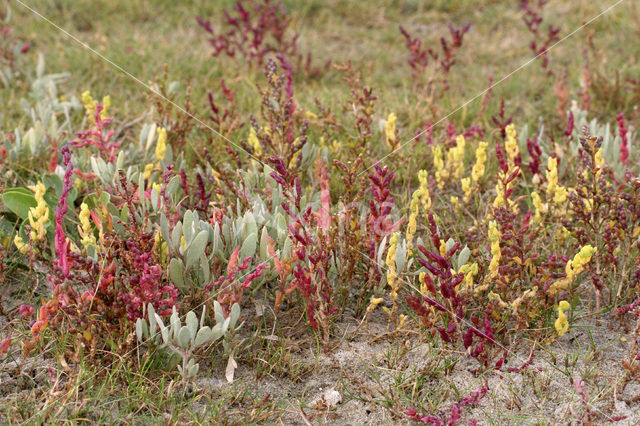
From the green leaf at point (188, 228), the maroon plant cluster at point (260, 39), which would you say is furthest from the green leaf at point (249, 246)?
the maroon plant cluster at point (260, 39)

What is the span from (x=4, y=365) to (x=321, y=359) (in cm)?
121

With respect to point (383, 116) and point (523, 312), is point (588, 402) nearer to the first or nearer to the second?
point (523, 312)

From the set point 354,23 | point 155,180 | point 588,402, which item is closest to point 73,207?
point 155,180

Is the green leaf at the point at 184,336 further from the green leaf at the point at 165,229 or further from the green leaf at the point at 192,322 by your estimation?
the green leaf at the point at 165,229

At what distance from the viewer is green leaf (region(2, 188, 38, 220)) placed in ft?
10.1

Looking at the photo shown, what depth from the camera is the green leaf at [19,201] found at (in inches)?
122

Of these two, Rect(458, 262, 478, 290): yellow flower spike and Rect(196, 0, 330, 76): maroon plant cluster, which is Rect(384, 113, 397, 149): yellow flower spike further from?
Rect(196, 0, 330, 76): maroon plant cluster

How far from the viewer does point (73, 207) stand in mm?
3340

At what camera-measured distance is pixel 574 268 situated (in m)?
2.57

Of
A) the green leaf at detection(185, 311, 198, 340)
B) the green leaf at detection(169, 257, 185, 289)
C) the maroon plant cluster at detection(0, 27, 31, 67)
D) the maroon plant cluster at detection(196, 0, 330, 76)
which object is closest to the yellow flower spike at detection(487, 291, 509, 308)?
the green leaf at detection(185, 311, 198, 340)

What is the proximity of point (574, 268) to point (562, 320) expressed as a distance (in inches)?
8.4

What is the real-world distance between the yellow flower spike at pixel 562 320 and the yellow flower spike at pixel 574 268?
9 cm

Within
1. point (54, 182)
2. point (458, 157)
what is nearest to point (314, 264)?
point (458, 157)

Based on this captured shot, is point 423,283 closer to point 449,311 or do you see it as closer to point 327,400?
point 449,311
